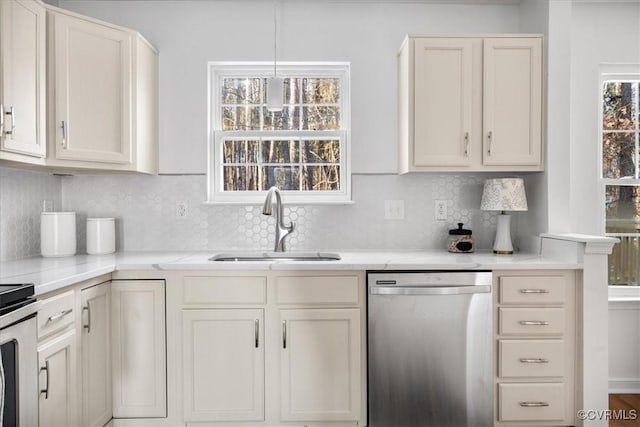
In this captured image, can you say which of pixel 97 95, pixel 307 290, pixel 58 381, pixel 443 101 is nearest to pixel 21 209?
pixel 97 95

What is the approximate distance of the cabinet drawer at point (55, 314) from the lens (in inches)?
72.6

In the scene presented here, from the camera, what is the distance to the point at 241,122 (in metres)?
3.22

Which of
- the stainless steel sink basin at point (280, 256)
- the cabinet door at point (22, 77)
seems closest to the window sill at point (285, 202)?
the stainless steel sink basin at point (280, 256)

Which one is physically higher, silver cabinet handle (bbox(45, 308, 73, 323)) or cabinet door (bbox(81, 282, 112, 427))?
silver cabinet handle (bbox(45, 308, 73, 323))

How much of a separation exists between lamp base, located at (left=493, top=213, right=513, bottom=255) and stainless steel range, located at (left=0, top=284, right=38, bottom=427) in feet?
8.15

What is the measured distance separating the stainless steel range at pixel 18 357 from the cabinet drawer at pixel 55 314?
0.51ft

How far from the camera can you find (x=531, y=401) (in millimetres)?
2490

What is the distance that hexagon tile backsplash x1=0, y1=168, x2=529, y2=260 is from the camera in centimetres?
312

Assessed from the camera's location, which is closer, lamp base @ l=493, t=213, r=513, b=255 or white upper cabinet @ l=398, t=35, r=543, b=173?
white upper cabinet @ l=398, t=35, r=543, b=173

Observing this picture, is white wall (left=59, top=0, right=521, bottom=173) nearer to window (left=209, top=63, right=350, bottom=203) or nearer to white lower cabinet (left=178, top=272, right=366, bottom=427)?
window (left=209, top=63, right=350, bottom=203)

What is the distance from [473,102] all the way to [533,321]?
4.29 ft

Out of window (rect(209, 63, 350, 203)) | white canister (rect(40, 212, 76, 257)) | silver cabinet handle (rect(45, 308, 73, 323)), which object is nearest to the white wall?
window (rect(209, 63, 350, 203))

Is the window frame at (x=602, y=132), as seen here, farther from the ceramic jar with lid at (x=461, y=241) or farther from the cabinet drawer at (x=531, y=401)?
the cabinet drawer at (x=531, y=401)

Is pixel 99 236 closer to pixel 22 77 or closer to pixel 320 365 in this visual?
pixel 22 77
